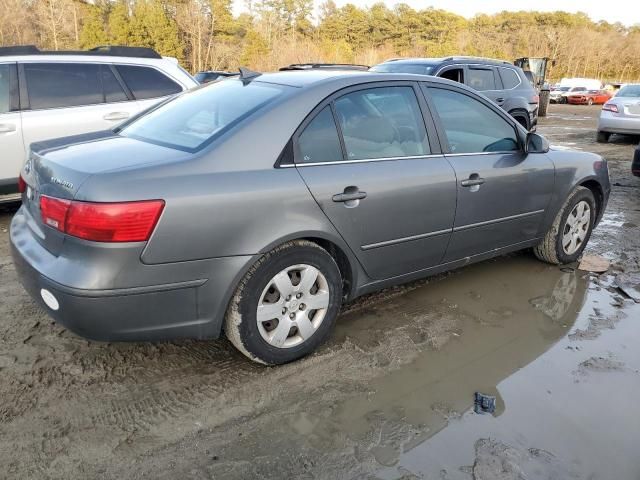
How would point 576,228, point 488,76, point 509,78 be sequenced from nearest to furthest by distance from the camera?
point 576,228 < point 488,76 < point 509,78

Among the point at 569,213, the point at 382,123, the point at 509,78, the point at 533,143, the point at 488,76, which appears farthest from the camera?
the point at 509,78

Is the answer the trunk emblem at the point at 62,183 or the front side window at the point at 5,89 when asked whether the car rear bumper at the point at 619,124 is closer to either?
the front side window at the point at 5,89

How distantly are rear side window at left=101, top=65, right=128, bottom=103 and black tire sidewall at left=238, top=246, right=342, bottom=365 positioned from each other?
4.04 meters

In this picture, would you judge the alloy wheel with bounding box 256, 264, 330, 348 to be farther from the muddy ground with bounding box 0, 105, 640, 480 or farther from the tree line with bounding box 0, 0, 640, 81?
the tree line with bounding box 0, 0, 640, 81

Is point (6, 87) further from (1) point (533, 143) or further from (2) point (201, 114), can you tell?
(1) point (533, 143)

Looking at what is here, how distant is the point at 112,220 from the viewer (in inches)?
89.8

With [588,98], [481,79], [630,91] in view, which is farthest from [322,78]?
[588,98]

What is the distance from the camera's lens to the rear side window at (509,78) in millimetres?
10469

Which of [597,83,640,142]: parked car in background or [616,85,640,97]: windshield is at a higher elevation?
[616,85,640,97]: windshield

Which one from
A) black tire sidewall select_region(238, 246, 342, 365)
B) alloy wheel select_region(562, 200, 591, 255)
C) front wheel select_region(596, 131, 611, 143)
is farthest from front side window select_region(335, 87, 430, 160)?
front wheel select_region(596, 131, 611, 143)

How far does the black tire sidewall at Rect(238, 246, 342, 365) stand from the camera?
2.66 metres

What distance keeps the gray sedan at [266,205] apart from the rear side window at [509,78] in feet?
23.8

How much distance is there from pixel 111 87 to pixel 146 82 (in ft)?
1.37

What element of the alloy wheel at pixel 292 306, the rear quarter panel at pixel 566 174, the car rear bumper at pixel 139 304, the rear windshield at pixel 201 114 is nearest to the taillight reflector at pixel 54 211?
the car rear bumper at pixel 139 304
